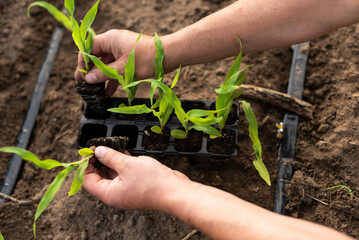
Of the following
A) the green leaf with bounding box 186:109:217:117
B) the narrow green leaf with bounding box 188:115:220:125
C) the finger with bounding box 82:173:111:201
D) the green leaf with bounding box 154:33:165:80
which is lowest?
the finger with bounding box 82:173:111:201

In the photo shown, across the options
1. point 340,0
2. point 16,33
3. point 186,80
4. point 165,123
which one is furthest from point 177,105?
point 16,33

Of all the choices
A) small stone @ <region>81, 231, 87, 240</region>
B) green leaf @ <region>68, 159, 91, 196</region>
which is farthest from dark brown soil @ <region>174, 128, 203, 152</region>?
small stone @ <region>81, 231, 87, 240</region>

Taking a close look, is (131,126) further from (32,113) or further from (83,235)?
(32,113)

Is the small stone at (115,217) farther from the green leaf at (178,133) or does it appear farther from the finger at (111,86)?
the finger at (111,86)

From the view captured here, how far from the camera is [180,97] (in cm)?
152

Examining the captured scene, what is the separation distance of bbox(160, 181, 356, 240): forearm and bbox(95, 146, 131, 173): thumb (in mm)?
181

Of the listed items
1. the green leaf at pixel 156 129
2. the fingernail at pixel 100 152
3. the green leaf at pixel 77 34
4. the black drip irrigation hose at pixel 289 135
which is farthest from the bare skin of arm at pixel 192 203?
the black drip irrigation hose at pixel 289 135

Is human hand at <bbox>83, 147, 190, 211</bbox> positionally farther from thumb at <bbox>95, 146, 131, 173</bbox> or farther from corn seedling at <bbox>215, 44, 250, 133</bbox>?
corn seedling at <bbox>215, 44, 250, 133</bbox>

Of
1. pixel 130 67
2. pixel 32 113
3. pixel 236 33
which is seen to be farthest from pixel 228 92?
pixel 32 113

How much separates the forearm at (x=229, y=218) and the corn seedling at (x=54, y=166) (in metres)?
0.30

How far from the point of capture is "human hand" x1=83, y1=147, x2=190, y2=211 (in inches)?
35.8

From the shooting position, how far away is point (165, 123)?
4.16 ft

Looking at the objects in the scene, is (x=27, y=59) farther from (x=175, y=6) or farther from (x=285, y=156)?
(x=285, y=156)

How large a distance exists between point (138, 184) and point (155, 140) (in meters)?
0.35
